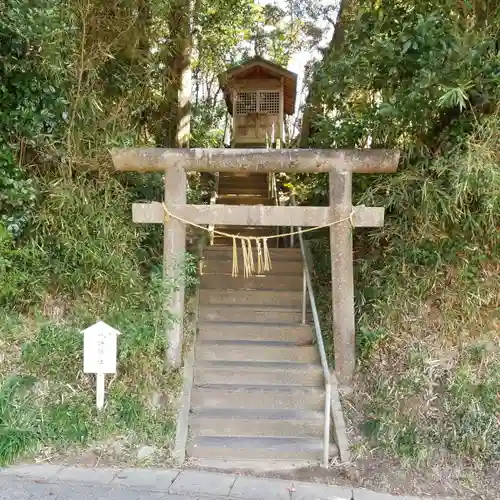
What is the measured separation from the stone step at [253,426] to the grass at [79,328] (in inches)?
12.8

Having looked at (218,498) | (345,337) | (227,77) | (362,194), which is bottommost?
(218,498)

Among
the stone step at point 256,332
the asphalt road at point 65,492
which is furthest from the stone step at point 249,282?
the asphalt road at point 65,492

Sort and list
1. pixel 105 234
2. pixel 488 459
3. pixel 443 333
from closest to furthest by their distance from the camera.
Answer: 1. pixel 488 459
2. pixel 443 333
3. pixel 105 234

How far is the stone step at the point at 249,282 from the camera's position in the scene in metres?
6.88

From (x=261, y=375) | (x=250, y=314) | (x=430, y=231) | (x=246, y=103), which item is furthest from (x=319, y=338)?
(x=246, y=103)

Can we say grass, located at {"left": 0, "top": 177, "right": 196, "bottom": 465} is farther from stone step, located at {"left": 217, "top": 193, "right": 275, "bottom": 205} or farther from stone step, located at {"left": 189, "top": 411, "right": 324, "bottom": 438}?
stone step, located at {"left": 217, "top": 193, "right": 275, "bottom": 205}

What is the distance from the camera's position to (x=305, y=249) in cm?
714

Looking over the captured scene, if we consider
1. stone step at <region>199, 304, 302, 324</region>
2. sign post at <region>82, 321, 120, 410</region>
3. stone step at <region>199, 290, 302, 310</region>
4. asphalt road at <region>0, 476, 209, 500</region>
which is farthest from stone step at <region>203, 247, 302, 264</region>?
asphalt road at <region>0, 476, 209, 500</region>

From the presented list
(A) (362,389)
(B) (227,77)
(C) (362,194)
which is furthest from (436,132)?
(B) (227,77)

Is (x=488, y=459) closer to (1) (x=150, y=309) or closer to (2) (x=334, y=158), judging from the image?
(2) (x=334, y=158)

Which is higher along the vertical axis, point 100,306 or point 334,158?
point 334,158

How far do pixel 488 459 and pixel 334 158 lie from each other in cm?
335

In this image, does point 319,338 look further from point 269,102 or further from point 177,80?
point 269,102

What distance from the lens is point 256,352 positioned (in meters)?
5.82
